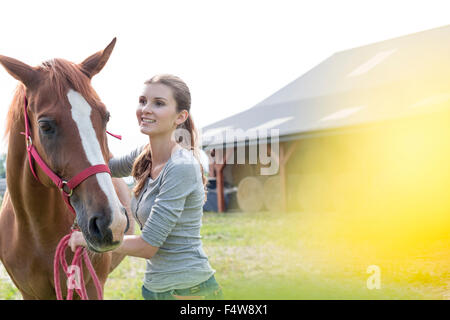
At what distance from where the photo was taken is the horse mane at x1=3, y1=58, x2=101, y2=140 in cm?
173

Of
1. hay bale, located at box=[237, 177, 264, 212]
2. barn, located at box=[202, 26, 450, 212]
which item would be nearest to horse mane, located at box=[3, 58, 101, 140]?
barn, located at box=[202, 26, 450, 212]

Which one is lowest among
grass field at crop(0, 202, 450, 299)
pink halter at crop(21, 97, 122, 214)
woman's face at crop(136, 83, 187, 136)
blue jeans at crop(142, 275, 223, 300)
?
grass field at crop(0, 202, 450, 299)

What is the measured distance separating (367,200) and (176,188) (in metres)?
9.43

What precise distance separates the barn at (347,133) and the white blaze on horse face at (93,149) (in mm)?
7706

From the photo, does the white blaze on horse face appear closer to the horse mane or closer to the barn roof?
the horse mane

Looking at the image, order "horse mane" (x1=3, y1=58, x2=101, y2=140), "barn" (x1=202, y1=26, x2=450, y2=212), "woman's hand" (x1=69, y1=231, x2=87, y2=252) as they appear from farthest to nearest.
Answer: "barn" (x1=202, y1=26, x2=450, y2=212) < "horse mane" (x1=3, y1=58, x2=101, y2=140) < "woman's hand" (x1=69, y1=231, x2=87, y2=252)

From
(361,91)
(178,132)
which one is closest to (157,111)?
(178,132)

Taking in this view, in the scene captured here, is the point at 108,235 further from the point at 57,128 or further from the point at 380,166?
the point at 380,166

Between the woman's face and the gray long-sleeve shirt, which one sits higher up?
the woman's face

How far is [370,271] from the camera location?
17.2 feet

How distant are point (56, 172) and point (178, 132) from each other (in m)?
0.51

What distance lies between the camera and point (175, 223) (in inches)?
65.9

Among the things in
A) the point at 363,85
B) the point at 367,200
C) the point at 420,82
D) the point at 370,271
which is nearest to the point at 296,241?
the point at 370,271

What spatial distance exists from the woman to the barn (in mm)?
7452
